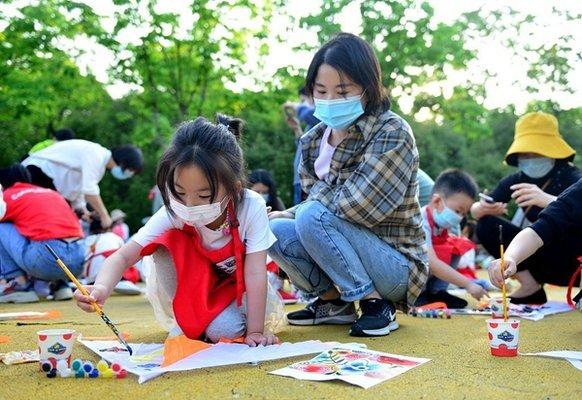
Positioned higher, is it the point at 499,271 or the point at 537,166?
the point at 537,166

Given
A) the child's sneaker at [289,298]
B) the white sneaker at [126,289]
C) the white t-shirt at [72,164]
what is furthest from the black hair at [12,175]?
the child's sneaker at [289,298]

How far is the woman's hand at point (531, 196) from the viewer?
3.60 m

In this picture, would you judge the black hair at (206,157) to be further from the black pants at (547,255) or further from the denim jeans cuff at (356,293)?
the black pants at (547,255)

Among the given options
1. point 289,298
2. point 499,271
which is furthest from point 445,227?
point 499,271

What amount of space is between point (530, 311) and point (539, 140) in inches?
46.3

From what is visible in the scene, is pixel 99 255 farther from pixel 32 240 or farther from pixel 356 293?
pixel 356 293

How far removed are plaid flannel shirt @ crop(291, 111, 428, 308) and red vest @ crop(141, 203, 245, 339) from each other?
0.53 m

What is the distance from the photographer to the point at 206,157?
2.44m

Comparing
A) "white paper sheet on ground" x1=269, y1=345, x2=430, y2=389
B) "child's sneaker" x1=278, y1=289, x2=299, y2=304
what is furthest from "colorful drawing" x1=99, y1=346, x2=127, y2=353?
"child's sneaker" x1=278, y1=289, x2=299, y2=304

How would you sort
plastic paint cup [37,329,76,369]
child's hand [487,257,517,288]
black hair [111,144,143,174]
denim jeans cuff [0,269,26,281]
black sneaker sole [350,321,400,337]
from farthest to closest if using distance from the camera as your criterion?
black hair [111,144,143,174] → denim jeans cuff [0,269,26,281] → black sneaker sole [350,321,400,337] → child's hand [487,257,517,288] → plastic paint cup [37,329,76,369]

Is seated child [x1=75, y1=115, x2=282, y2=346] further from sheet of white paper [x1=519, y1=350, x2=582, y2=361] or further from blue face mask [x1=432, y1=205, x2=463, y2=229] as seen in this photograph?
blue face mask [x1=432, y1=205, x2=463, y2=229]

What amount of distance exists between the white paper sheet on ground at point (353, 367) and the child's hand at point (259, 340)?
0.26 metres

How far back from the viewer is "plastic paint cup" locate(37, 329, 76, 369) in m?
2.07

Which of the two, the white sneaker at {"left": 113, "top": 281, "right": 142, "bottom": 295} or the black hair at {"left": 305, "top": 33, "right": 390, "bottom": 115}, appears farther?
the white sneaker at {"left": 113, "top": 281, "right": 142, "bottom": 295}
